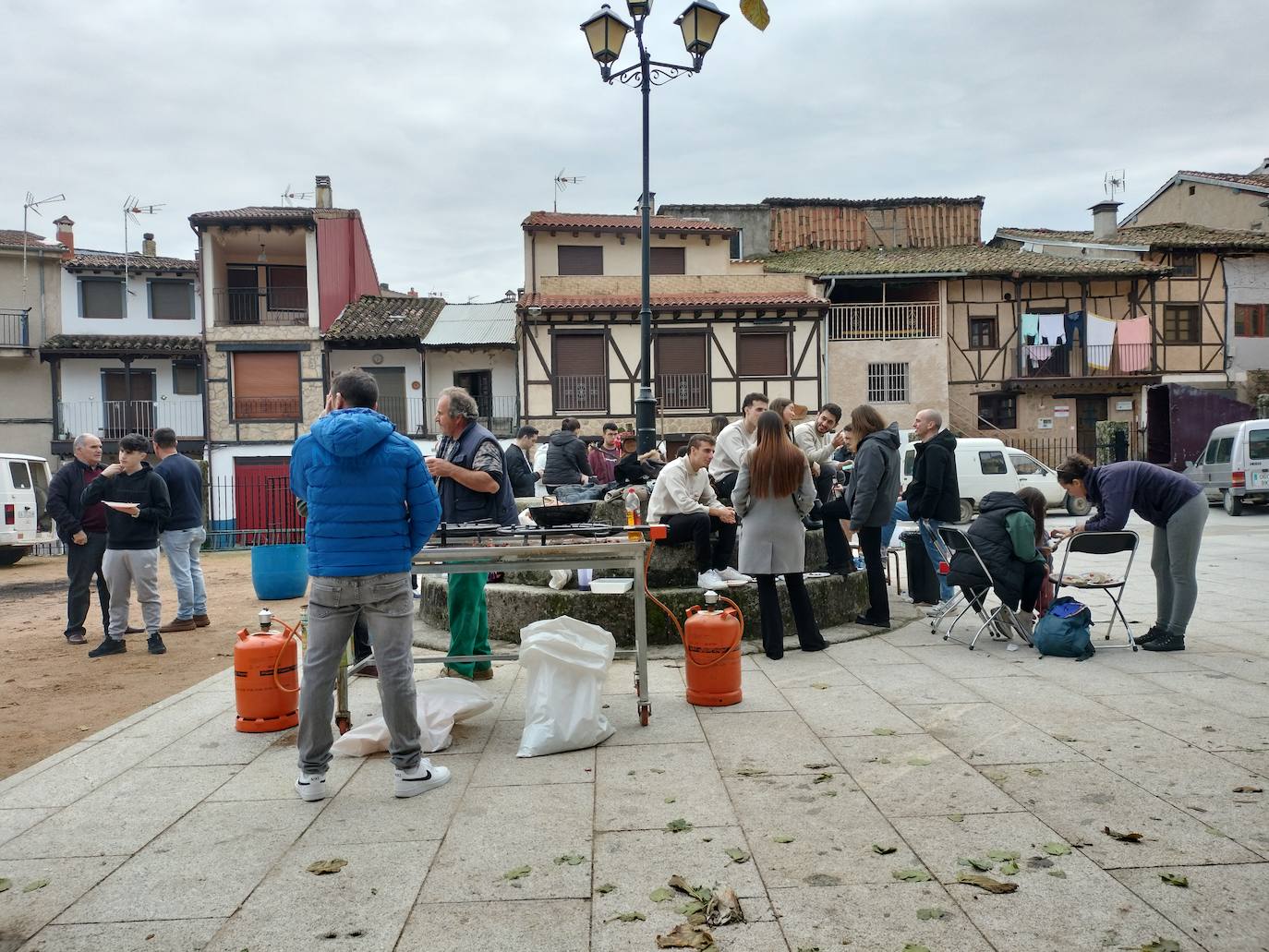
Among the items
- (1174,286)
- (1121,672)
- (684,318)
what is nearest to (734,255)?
(684,318)

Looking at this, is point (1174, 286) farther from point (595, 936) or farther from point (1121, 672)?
point (595, 936)

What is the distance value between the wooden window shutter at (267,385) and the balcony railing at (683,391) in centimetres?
1117

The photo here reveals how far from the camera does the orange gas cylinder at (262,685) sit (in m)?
4.74

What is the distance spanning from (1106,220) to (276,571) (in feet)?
104

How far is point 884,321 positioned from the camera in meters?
27.7

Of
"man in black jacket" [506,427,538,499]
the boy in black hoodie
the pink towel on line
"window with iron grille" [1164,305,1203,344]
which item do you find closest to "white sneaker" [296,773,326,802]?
the boy in black hoodie

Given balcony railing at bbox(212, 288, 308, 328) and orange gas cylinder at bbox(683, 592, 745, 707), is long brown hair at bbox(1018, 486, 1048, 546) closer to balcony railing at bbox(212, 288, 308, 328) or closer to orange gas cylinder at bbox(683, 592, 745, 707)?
orange gas cylinder at bbox(683, 592, 745, 707)

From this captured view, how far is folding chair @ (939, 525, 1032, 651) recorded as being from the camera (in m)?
6.37

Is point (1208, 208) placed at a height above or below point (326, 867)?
above

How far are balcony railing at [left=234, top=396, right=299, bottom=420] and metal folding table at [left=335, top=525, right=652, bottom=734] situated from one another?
24.3 meters

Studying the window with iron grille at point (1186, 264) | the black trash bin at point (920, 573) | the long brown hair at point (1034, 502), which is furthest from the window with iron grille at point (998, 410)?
the long brown hair at point (1034, 502)

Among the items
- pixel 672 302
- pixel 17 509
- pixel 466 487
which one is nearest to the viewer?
pixel 466 487

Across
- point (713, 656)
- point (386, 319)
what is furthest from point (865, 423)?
point (386, 319)

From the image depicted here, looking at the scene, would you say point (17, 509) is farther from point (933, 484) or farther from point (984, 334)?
point (984, 334)
